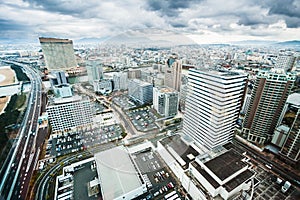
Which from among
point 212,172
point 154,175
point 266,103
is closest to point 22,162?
point 154,175

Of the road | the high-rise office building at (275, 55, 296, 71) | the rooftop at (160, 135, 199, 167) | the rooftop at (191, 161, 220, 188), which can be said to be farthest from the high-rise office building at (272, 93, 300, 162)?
the high-rise office building at (275, 55, 296, 71)

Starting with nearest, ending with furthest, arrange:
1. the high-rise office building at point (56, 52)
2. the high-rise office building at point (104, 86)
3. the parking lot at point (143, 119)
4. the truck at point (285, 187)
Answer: the truck at point (285, 187)
the parking lot at point (143, 119)
the high-rise office building at point (104, 86)
the high-rise office building at point (56, 52)

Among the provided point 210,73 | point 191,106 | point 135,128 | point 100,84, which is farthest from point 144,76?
point 210,73

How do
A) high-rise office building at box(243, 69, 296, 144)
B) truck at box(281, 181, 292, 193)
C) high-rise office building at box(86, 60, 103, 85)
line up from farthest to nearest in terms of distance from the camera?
high-rise office building at box(243, 69, 296, 144), truck at box(281, 181, 292, 193), high-rise office building at box(86, 60, 103, 85)

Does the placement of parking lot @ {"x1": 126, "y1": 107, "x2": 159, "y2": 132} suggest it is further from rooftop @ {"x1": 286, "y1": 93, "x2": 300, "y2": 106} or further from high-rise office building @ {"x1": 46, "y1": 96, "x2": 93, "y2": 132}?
rooftop @ {"x1": 286, "y1": 93, "x2": 300, "y2": 106}

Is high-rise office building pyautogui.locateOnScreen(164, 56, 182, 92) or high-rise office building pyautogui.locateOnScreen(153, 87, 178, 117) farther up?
high-rise office building pyautogui.locateOnScreen(164, 56, 182, 92)

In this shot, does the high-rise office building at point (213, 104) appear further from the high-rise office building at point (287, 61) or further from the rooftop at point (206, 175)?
the high-rise office building at point (287, 61)

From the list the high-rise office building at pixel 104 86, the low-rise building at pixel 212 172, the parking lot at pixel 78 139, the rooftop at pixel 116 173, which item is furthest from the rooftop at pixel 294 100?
the high-rise office building at pixel 104 86
